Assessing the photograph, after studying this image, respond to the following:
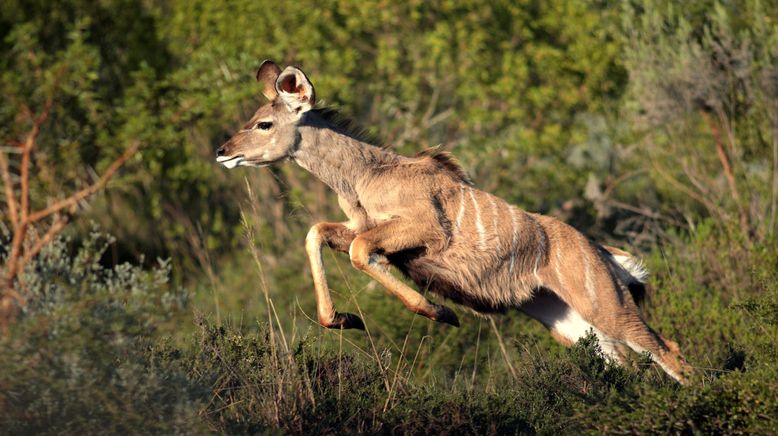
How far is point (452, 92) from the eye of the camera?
1661cm

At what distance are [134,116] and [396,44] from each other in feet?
12.9

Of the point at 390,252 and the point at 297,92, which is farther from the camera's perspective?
the point at 297,92

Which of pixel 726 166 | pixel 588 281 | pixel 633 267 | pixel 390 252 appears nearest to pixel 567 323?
pixel 588 281

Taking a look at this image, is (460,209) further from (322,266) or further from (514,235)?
(322,266)

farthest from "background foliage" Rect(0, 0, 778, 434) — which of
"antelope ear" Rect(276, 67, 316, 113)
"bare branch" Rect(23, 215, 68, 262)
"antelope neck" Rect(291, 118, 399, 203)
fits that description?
"antelope ear" Rect(276, 67, 316, 113)

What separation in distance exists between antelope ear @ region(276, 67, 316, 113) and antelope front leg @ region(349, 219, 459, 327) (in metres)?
1.06

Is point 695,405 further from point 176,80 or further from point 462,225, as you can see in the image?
point 176,80

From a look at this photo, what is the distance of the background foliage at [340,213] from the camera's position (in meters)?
6.47

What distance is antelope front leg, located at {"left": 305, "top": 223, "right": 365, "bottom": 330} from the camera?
732 cm

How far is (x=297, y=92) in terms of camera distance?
807 centimetres

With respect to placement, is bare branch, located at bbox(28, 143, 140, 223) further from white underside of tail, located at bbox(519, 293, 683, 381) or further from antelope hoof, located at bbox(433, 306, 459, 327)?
antelope hoof, located at bbox(433, 306, 459, 327)

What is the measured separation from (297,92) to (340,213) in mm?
A: 7430

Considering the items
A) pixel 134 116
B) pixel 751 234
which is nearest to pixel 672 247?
pixel 751 234

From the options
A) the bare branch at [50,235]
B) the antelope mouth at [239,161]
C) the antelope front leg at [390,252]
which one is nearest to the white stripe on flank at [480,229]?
the antelope front leg at [390,252]
